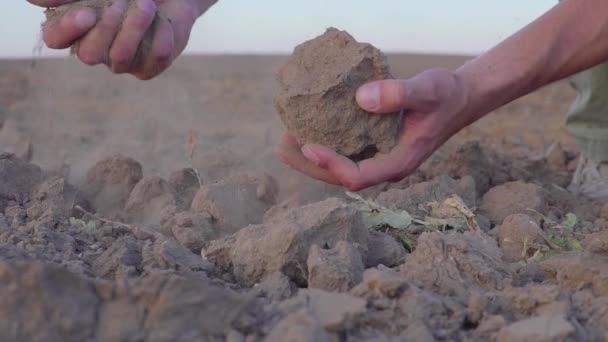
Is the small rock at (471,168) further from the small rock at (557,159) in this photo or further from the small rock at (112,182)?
the small rock at (112,182)

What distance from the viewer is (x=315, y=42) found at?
99.7 inches

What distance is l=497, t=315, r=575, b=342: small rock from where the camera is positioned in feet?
4.84

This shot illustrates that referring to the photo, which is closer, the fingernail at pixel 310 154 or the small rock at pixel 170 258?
the small rock at pixel 170 258

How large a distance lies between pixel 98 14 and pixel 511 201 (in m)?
1.51

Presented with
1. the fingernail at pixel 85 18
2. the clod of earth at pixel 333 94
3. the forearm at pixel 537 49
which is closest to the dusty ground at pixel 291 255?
the clod of earth at pixel 333 94

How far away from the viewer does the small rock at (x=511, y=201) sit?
2836 millimetres

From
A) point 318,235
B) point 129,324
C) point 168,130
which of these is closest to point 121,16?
point 318,235

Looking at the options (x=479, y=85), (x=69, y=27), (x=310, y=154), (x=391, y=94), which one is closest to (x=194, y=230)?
(x=310, y=154)

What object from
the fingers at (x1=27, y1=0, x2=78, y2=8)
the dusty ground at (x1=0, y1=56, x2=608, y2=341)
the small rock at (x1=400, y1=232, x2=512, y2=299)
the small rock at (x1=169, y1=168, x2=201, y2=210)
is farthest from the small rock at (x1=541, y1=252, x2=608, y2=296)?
the fingers at (x1=27, y1=0, x2=78, y2=8)

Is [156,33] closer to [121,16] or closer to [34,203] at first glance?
[121,16]

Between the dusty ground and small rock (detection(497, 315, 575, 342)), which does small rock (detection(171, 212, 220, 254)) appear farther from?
small rock (detection(497, 315, 575, 342))

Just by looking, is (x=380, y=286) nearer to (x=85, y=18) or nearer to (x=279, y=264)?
(x=279, y=264)

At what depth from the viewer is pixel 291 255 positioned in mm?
1947

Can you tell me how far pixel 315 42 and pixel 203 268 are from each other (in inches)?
34.2
